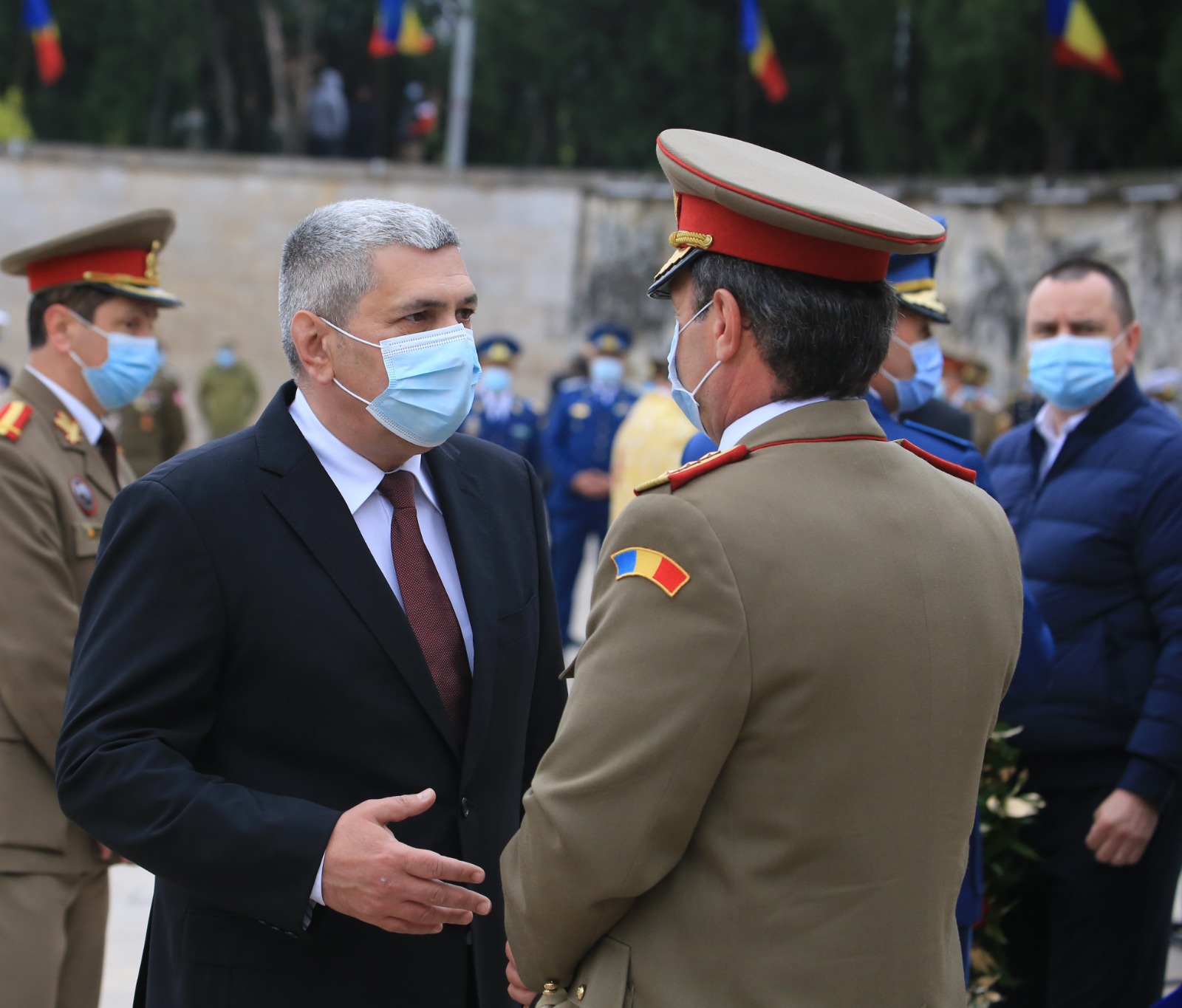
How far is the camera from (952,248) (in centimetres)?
1955

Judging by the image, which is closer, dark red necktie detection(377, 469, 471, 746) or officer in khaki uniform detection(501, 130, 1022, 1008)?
officer in khaki uniform detection(501, 130, 1022, 1008)

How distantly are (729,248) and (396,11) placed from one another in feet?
70.1

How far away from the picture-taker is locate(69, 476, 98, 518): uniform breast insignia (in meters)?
3.43

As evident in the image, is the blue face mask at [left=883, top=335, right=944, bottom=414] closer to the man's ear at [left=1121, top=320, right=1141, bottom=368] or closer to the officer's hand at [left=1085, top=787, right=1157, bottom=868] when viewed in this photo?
the man's ear at [left=1121, top=320, right=1141, bottom=368]

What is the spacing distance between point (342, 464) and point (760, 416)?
85cm

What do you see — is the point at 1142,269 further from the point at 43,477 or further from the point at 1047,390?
the point at 43,477

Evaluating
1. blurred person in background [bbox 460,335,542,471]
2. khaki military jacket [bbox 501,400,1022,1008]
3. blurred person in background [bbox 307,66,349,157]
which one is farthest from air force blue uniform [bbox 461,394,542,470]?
blurred person in background [bbox 307,66,349,157]

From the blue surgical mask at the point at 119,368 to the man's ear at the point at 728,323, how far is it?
2.34 metres

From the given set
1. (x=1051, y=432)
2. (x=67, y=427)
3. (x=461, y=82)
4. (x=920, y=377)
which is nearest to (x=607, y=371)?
(x=1051, y=432)

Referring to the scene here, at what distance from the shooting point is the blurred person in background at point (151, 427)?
1191 cm

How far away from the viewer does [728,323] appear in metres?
1.97

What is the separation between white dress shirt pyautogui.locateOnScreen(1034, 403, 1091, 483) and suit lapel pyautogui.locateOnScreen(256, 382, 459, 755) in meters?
2.38

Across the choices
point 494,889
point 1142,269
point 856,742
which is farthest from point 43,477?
point 1142,269

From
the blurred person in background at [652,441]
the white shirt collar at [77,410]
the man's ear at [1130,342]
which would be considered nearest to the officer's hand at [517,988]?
the white shirt collar at [77,410]
